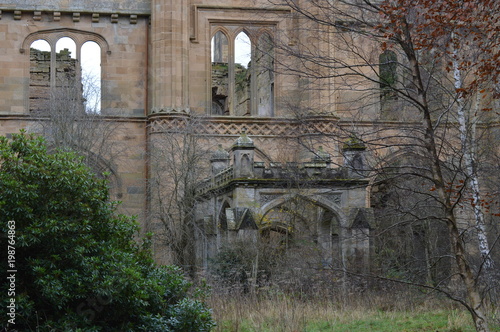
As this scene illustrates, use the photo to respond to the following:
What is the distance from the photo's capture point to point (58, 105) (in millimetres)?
24516

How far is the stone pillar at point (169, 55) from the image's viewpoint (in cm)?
2570

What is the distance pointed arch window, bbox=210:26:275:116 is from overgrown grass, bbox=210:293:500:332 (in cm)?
1316

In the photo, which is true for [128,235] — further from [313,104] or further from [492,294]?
[313,104]

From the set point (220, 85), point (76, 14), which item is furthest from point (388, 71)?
point (220, 85)

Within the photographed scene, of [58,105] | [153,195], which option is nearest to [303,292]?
[153,195]

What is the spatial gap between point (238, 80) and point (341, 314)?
2485 centimetres

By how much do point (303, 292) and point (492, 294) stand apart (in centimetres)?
344

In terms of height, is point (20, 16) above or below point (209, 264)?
above

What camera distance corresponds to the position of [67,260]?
900 centimetres

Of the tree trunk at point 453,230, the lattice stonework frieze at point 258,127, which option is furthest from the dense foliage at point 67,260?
the lattice stonework frieze at point 258,127

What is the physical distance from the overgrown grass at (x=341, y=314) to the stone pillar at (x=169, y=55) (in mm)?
11955

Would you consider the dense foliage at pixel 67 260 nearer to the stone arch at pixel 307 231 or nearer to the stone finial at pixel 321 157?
the stone finial at pixel 321 157

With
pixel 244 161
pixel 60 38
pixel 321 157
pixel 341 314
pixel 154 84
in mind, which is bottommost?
pixel 341 314

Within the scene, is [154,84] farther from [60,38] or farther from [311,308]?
[311,308]
